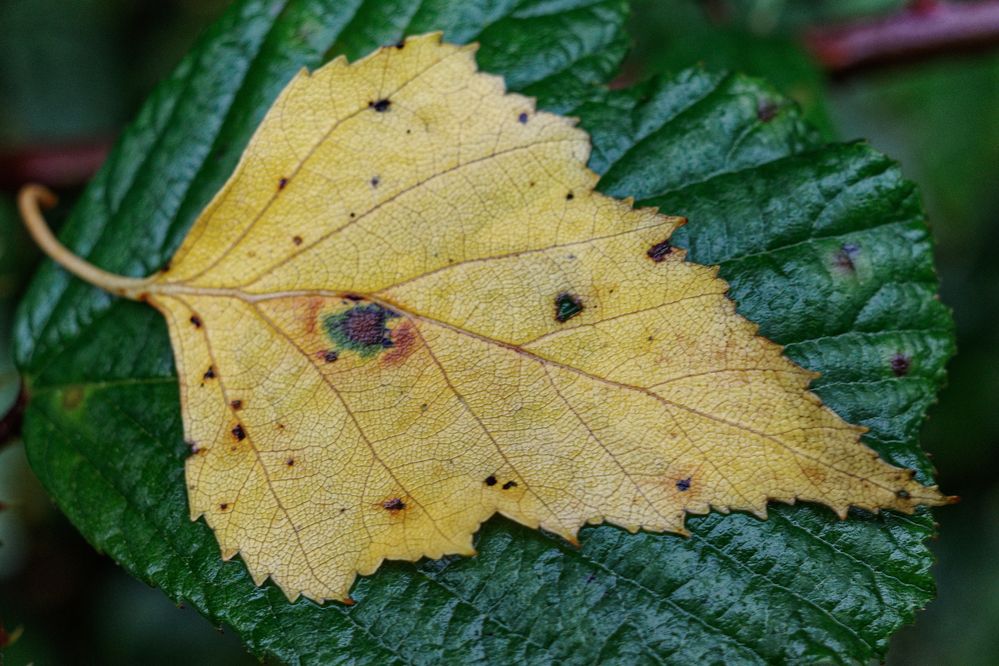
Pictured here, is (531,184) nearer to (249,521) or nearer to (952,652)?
(249,521)

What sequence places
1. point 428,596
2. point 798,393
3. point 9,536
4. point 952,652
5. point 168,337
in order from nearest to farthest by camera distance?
point 798,393, point 428,596, point 168,337, point 9,536, point 952,652

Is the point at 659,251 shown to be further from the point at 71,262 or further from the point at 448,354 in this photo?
the point at 71,262

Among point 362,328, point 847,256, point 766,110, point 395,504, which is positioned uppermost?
point 766,110

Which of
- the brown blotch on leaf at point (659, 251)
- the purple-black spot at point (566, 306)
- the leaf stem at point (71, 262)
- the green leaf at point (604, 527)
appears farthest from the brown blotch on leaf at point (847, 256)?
the leaf stem at point (71, 262)

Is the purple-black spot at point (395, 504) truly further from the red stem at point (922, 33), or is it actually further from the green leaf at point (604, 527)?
the red stem at point (922, 33)

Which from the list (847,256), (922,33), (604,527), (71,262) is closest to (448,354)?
(604,527)

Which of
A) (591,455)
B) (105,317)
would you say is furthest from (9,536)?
(591,455)
